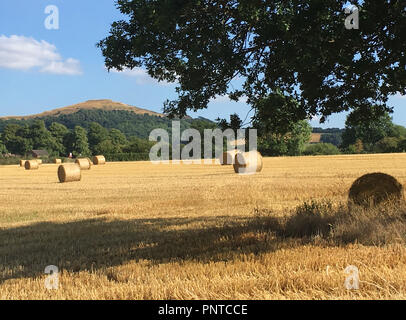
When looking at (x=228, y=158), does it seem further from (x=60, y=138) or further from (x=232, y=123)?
(x=60, y=138)

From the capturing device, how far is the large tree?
8164 mm

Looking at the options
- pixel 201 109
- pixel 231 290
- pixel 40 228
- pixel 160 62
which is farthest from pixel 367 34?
pixel 40 228

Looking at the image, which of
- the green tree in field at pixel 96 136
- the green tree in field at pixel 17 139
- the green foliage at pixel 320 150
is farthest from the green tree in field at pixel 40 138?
the green foliage at pixel 320 150

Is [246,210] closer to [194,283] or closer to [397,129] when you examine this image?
[194,283]

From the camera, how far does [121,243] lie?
10680mm

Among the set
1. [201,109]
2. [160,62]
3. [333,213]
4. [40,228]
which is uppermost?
[160,62]

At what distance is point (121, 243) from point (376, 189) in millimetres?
8805

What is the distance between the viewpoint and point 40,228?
13.8 meters

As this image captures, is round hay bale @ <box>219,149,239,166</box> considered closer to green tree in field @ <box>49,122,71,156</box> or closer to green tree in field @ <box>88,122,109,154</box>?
green tree in field @ <box>49,122,71,156</box>

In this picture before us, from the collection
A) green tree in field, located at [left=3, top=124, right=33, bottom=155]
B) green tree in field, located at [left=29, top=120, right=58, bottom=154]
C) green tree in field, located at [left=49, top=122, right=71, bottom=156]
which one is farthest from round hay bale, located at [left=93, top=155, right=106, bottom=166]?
green tree in field, located at [left=3, top=124, right=33, bottom=155]

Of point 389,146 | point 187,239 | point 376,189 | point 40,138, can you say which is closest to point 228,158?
point 376,189

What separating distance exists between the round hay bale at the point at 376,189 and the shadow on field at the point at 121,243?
4.18m

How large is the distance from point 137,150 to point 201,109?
11065 centimetres

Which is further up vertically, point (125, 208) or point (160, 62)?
point (160, 62)
